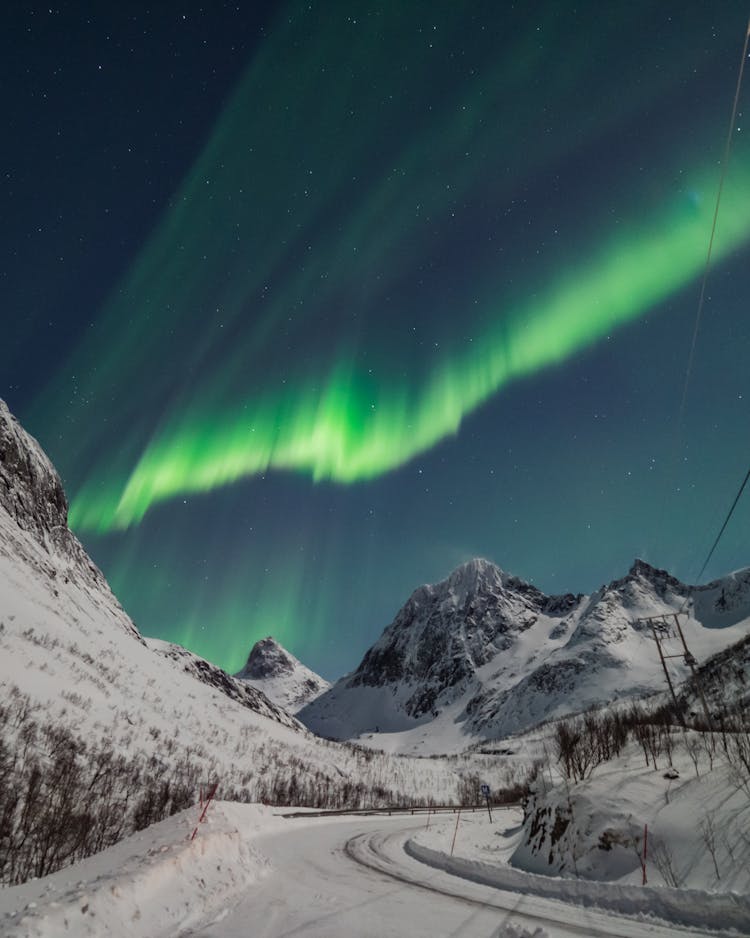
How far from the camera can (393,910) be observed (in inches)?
318

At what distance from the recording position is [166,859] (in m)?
8.01

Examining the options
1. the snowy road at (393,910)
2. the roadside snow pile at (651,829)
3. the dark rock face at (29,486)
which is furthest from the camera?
the dark rock face at (29,486)

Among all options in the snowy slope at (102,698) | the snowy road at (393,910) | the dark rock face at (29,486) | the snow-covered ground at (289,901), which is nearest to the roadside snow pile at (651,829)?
the snow-covered ground at (289,901)

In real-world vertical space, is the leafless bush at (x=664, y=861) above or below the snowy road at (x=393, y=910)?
above

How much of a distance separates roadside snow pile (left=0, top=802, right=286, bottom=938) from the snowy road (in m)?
0.50

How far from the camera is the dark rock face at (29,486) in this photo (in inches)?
3275

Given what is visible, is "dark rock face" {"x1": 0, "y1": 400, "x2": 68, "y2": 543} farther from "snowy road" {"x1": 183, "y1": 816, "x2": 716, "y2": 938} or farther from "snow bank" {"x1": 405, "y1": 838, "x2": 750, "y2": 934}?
"snow bank" {"x1": 405, "y1": 838, "x2": 750, "y2": 934}

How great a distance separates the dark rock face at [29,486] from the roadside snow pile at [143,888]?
89.6 metres

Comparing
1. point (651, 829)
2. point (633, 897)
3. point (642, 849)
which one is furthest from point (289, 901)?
point (651, 829)

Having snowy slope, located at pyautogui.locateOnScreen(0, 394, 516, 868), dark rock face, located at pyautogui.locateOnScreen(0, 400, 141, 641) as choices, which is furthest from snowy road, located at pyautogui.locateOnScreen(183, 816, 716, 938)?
dark rock face, located at pyautogui.locateOnScreen(0, 400, 141, 641)

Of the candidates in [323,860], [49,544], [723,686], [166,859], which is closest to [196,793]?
[323,860]

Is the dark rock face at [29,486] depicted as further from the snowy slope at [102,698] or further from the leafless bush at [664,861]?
the leafless bush at [664,861]

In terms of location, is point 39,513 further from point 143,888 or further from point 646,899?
point 646,899

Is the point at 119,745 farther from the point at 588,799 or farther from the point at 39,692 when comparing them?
the point at 588,799
